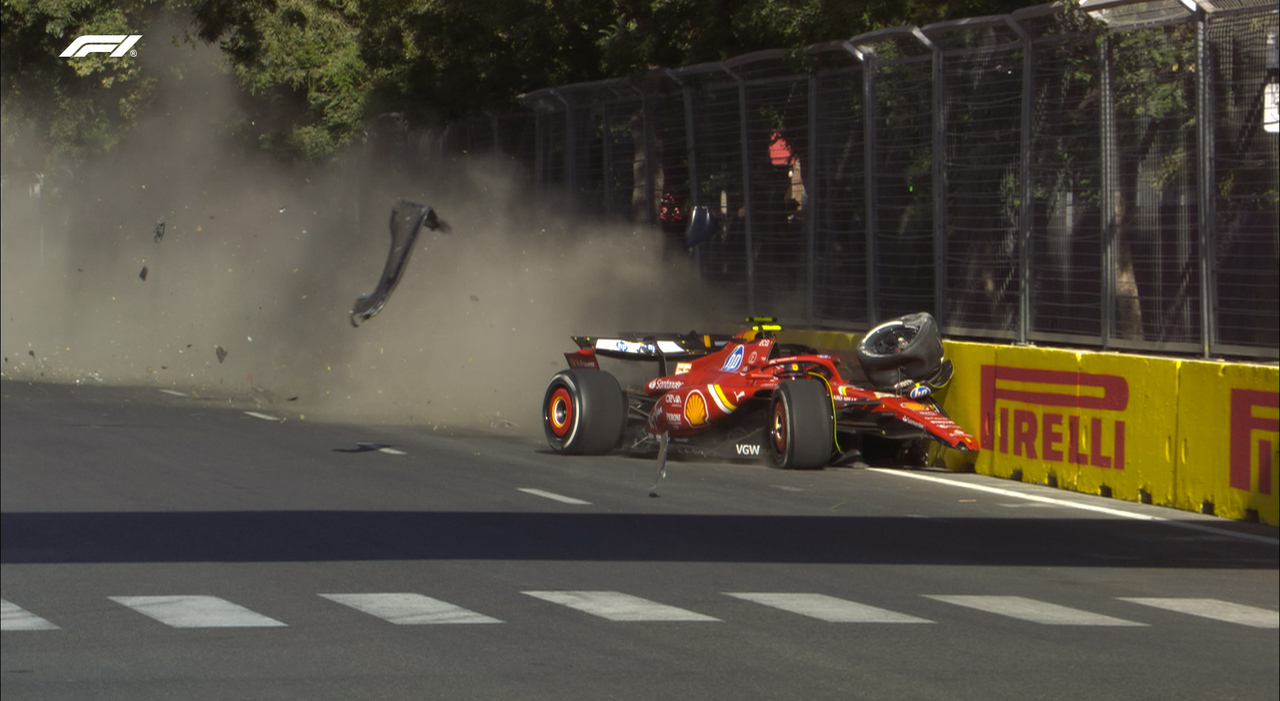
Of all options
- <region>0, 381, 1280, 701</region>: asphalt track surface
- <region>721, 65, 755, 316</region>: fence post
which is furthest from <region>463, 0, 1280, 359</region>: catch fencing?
<region>0, 381, 1280, 701</region>: asphalt track surface

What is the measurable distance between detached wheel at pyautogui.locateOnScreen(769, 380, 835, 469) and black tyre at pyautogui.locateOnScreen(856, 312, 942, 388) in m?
0.18

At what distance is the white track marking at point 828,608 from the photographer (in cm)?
810

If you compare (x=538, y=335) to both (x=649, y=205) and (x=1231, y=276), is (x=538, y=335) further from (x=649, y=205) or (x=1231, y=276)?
(x=1231, y=276)

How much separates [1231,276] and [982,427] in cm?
100

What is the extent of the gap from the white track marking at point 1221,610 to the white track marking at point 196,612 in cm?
477

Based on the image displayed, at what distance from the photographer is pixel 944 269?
180 centimetres

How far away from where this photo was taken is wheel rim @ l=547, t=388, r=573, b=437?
5.98ft

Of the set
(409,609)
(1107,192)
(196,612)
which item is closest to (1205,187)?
(1107,192)

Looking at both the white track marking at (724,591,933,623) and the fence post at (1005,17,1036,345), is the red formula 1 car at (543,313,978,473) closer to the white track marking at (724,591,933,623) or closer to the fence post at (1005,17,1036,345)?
the fence post at (1005,17,1036,345)

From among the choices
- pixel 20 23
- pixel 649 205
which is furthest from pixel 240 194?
pixel 649 205

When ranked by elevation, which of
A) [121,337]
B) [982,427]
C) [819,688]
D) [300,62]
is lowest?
[819,688]
